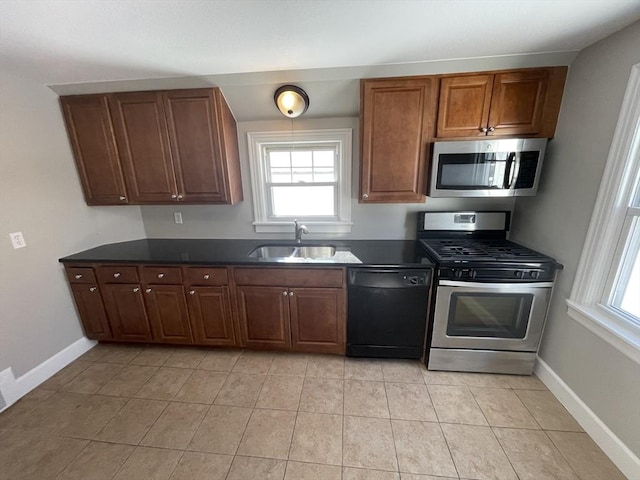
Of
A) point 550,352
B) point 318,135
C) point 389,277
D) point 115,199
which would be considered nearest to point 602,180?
point 550,352

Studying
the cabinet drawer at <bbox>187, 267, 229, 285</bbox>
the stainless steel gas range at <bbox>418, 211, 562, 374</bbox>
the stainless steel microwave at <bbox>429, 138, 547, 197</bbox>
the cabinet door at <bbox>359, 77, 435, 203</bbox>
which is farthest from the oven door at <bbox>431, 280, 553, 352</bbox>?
the cabinet drawer at <bbox>187, 267, 229, 285</bbox>

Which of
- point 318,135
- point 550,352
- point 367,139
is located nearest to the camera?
point 550,352

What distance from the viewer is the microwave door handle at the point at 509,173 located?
1853 millimetres

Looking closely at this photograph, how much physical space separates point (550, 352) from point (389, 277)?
1309mm

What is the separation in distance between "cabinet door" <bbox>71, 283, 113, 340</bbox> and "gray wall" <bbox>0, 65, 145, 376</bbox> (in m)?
0.07

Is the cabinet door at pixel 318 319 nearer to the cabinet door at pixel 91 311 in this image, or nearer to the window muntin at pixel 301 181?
the window muntin at pixel 301 181

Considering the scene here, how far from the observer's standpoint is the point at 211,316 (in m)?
2.21

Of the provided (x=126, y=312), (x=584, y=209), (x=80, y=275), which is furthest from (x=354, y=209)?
(x=80, y=275)

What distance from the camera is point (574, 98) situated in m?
1.72

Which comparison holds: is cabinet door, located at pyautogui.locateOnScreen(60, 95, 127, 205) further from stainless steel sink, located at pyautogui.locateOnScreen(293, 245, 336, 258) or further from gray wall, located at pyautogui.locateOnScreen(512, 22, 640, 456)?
gray wall, located at pyautogui.locateOnScreen(512, 22, 640, 456)

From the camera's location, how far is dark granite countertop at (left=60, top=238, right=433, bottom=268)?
2.02 m

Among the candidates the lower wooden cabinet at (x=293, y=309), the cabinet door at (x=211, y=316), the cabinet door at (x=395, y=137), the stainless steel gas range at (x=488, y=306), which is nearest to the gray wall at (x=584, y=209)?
the stainless steel gas range at (x=488, y=306)

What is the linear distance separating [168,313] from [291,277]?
1.18 meters

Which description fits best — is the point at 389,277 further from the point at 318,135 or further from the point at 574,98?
the point at 574,98
